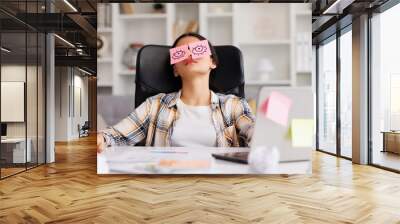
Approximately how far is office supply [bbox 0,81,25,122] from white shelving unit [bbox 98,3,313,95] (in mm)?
2015

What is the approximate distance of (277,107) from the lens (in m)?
3.97

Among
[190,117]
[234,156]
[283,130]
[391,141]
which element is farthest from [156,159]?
[391,141]

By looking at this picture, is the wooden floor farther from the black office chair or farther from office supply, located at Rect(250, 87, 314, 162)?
the black office chair

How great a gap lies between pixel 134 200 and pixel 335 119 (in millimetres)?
5589

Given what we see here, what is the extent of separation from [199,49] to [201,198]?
1.56 m

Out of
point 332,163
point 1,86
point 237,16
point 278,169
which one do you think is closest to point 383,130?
point 332,163

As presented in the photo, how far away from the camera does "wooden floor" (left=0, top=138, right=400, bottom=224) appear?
3.52m

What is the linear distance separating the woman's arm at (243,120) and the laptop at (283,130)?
0.09 m

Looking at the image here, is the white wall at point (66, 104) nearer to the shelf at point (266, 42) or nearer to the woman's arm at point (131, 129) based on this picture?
the woman's arm at point (131, 129)

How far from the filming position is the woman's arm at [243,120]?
13.6 ft

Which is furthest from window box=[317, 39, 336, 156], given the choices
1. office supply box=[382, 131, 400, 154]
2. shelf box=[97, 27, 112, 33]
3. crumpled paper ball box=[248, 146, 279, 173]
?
shelf box=[97, 27, 112, 33]

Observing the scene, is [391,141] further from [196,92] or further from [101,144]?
[101,144]

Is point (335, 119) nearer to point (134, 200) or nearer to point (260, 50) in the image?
point (260, 50)

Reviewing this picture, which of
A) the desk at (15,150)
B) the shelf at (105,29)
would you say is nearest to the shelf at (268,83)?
the shelf at (105,29)
